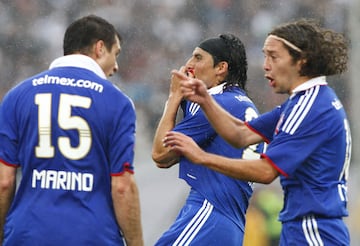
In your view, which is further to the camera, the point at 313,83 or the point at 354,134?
the point at 354,134

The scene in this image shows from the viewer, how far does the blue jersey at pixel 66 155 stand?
5148 mm

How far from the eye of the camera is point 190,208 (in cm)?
654

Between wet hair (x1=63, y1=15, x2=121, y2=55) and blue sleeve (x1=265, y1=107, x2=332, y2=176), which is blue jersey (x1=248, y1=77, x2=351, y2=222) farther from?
wet hair (x1=63, y1=15, x2=121, y2=55)

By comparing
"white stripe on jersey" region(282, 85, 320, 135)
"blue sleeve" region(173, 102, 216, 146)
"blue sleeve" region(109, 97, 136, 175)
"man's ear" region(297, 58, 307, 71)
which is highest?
"man's ear" region(297, 58, 307, 71)

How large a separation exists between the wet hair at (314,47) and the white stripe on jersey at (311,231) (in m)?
0.77

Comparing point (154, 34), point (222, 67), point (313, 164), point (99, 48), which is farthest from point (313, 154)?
point (154, 34)

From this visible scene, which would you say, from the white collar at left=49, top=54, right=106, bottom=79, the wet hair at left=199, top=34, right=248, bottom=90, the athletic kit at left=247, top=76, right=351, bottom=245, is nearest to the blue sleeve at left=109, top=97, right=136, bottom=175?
the white collar at left=49, top=54, right=106, bottom=79

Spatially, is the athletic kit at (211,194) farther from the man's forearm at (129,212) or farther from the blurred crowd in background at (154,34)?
the blurred crowd in background at (154,34)

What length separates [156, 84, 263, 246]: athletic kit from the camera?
6461 mm

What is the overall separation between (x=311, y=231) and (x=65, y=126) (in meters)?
1.36

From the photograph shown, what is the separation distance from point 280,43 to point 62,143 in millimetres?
1329

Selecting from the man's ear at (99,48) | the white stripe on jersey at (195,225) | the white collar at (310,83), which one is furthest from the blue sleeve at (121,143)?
the white stripe on jersey at (195,225)

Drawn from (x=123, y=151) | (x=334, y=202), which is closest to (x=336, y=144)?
(x=334, y=202)

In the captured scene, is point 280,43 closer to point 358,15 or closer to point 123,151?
point 123,151
